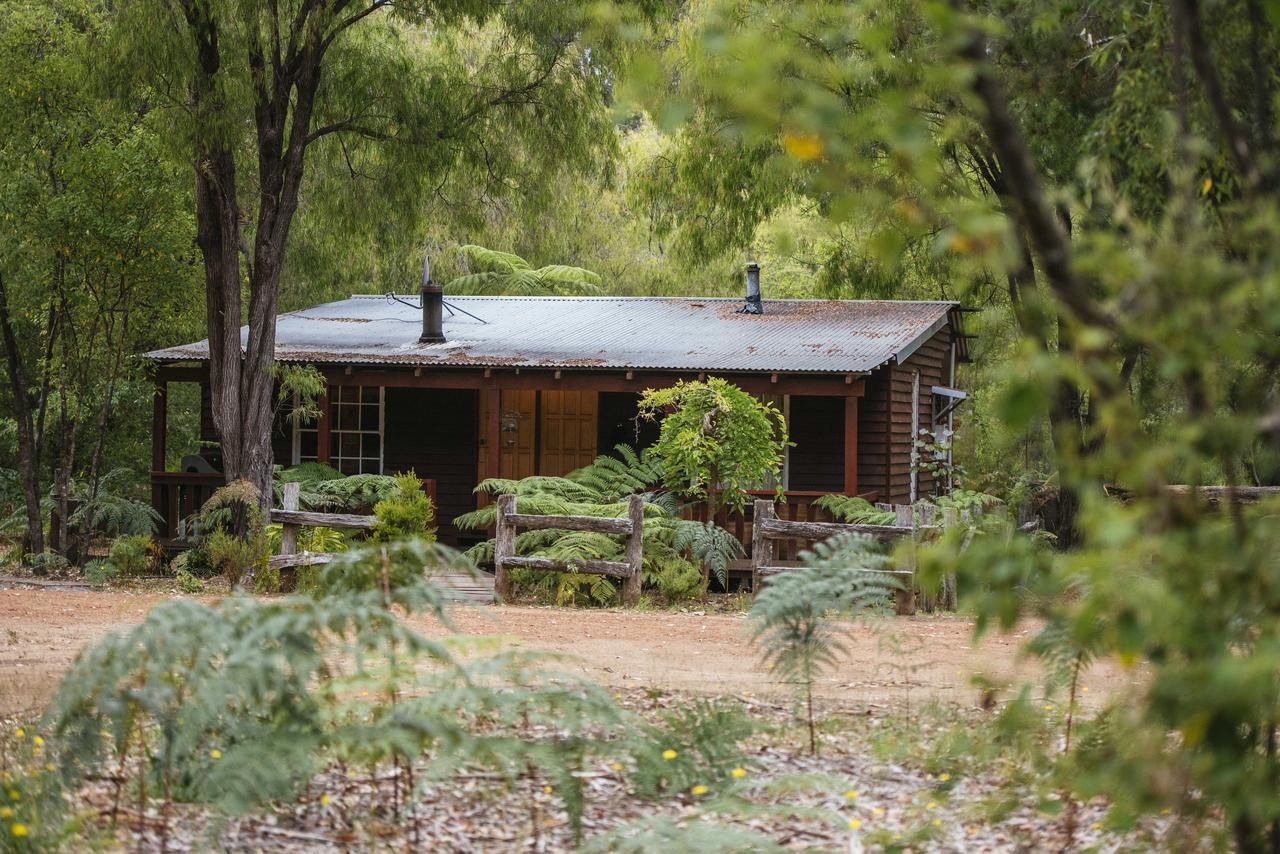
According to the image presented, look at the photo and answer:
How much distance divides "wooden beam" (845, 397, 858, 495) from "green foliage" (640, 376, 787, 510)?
213cm

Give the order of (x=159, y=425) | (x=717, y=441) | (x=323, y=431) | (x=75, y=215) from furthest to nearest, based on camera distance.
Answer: (x=323, y=431)
(x=159, y=425)
(x=75, y=215)
(x=717, y=441)

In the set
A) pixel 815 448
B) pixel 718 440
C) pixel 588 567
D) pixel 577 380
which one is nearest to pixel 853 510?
pixel 718 440

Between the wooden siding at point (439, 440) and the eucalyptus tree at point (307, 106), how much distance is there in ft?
11.8

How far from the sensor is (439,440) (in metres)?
20.1

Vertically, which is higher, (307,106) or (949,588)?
(307,106)

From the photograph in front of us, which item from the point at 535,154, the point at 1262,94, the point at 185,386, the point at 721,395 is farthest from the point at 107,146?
the point at 1262,94

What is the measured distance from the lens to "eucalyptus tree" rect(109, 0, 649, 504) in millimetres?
14289

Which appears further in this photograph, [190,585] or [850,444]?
[850,444]

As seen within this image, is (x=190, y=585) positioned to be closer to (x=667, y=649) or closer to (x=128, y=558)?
(x=128, y=558)

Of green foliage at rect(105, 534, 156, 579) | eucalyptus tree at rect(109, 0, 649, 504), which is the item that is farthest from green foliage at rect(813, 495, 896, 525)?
green foliage at rect(105, 534, 156, 579)

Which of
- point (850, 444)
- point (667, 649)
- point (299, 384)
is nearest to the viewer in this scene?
point (667, 649)

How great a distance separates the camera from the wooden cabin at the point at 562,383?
17.4 metres

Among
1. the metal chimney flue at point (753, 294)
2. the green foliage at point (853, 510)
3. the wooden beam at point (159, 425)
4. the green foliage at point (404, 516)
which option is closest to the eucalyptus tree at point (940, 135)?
the metal chimney flue at point (753, 294)

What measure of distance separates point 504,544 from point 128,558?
5.00m
